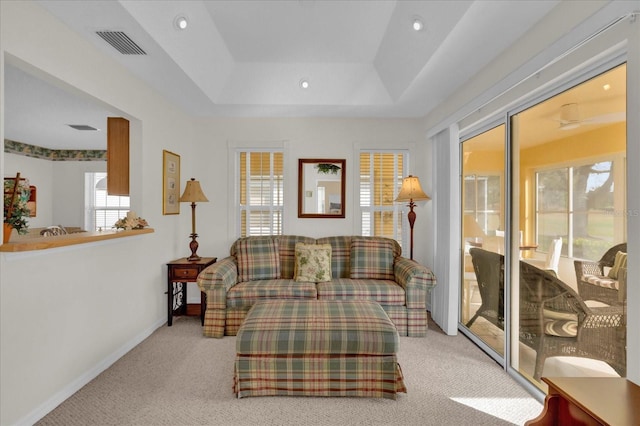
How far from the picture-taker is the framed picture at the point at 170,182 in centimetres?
369

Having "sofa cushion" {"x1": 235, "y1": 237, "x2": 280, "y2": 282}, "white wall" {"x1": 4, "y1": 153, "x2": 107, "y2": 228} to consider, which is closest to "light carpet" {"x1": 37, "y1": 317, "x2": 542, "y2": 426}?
"sofa cushion" {"x1": 235, "y1": 237, "x2": 280, "y2": 282}

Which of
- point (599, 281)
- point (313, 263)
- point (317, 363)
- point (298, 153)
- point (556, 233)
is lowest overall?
point (317, 363)

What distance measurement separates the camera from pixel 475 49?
2559mm

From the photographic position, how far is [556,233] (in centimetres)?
224

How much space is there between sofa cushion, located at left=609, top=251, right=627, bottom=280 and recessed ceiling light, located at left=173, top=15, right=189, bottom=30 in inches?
128

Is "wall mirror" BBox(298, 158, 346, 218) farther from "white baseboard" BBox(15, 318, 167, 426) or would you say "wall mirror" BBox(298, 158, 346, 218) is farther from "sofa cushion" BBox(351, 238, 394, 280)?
"white baseboard" BBox(15, 318, 167, 426)

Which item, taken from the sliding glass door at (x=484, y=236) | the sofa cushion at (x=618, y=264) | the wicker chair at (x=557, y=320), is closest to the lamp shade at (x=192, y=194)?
the sliding glass door at (x=484, y=236)

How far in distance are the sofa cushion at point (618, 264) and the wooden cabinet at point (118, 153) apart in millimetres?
3906

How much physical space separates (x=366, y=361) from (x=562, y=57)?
7.56ft

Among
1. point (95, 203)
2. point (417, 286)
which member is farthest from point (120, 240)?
point (95, 203)

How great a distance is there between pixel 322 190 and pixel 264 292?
1.64 meters

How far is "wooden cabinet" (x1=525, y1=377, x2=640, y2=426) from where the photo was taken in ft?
3.73

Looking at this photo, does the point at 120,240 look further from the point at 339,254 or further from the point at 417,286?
the point at 417,286

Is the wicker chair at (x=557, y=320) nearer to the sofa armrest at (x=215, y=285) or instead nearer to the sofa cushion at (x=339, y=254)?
the sofa cushion at (x=339, y=254)
